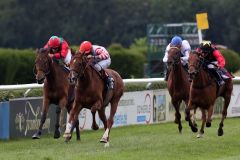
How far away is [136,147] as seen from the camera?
41.1ft

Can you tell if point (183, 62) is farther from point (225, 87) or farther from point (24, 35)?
point (24, 35)

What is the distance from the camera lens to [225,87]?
15.3m

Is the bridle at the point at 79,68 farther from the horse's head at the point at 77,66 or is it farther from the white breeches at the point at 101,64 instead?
the white breeches at the point at 101,64

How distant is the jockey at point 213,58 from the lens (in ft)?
46.9

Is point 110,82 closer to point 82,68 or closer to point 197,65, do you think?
point 82,68

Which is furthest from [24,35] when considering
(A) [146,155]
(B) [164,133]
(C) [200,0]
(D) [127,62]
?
(A) [146,155]

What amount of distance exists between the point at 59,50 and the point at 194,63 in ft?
8.37

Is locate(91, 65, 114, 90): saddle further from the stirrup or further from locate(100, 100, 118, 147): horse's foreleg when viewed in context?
locate(100, 100, 118, 147): horse's foreleg

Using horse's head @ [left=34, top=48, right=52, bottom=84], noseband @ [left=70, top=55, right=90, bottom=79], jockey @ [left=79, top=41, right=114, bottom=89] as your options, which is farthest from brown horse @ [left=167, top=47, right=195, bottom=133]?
noseband @ [left=70, top=55, right=90, bottom=79]

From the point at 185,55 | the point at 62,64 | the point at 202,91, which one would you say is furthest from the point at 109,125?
the point at 185,55

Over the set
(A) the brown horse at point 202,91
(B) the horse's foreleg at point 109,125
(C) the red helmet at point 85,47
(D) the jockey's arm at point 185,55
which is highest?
(C) the red helmet at point 85,47

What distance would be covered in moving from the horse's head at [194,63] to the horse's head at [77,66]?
214cm

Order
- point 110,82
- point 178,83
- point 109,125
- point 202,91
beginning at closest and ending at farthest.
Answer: point 109,125
point 110,82
point 202,91
point 178,83

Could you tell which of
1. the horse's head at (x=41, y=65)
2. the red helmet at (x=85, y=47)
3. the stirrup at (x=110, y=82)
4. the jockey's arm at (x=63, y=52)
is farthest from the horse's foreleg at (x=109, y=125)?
the jockey's arm at (x=63, y=52)
